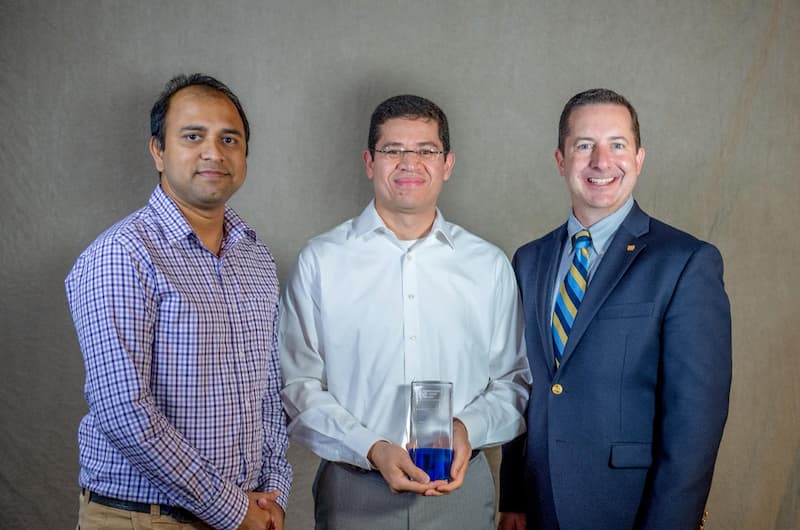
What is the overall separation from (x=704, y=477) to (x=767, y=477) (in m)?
1.28

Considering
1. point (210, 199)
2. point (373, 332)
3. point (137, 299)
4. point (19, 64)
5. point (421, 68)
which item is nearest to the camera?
point (137, 299)

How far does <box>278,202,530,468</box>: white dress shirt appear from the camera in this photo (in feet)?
7.39

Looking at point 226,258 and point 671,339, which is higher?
point 226,258

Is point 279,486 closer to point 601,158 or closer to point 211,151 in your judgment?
point 211,151

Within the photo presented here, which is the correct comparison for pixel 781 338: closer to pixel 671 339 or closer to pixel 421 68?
pixel 671 339

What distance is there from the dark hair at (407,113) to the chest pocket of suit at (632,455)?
103 centimetres

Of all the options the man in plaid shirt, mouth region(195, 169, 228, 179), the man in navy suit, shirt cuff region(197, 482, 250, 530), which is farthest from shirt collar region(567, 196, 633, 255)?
shirt cuff region(197, 482, 250, 530)

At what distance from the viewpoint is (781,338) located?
3.04m

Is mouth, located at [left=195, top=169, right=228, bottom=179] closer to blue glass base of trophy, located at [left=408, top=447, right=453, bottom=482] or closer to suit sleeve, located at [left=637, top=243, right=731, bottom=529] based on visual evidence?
blue glass base of trophy, located at [left=408, top=447, right=453, bottom=482]

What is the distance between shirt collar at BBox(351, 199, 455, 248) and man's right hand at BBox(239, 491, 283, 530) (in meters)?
0.82

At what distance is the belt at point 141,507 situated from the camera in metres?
1.79

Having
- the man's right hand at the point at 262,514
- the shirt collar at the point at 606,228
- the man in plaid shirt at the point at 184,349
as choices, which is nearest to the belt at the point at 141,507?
the man in plaid shirt at the point at 184,349

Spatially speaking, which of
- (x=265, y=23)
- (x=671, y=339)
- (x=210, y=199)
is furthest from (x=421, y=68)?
(x=671, y=339)

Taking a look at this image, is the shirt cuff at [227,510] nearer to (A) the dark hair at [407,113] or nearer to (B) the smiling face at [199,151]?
(B) the smiling face at [199,151]
